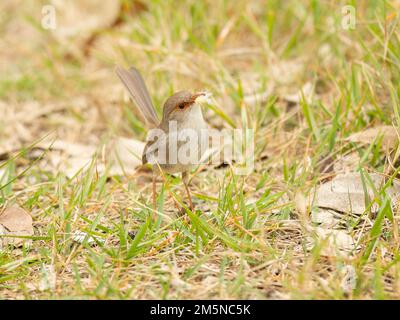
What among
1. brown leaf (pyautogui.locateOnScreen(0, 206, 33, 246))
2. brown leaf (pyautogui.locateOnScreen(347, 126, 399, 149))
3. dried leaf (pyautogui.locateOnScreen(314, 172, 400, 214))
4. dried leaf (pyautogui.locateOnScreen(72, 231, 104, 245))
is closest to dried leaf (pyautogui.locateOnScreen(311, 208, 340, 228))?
dried leaf (pyautogui.locateOnScreen(314, 172, 400, 214))

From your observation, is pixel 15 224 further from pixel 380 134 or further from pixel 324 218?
pixel 380 134

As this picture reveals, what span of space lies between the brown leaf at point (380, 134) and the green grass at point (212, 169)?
0.18 ft

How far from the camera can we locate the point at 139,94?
372 centimetres

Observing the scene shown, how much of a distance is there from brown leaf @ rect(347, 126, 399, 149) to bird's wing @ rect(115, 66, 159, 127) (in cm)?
117

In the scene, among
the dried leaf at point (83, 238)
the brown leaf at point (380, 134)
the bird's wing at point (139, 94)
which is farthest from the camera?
the bird's wing at point (139, 94)

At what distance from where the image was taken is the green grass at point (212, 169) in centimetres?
267

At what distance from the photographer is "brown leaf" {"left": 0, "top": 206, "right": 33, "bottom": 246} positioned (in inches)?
121

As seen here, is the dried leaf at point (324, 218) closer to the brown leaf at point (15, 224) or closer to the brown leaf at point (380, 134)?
the brown leaf at point (380, 134)

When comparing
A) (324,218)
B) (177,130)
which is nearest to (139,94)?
(177,130)

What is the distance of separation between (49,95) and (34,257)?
2.74 metres

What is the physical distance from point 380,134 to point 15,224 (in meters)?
2.06

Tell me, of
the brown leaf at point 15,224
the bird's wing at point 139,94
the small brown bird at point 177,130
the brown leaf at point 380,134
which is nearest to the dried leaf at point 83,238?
the brown leaf at point 15,224

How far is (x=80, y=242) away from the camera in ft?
9.76
